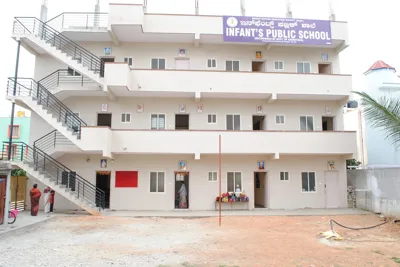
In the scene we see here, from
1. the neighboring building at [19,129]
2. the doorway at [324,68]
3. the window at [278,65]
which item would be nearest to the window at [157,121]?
Answer: the window at [278,65]

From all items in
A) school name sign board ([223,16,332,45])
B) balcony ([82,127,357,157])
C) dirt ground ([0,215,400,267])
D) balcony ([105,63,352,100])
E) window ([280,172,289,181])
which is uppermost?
school name sign board ([223,16,332,45])

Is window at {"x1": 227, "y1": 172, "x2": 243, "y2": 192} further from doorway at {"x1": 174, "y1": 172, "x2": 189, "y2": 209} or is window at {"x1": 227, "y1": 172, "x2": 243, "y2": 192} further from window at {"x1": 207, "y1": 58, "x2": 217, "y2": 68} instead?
window at {"x1": 207, "y1": 58, "x2": 217, "y2": 68}

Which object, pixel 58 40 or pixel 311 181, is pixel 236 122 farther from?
pixel 58 40

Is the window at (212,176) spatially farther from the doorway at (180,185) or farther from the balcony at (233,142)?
the balcony at (233,142)

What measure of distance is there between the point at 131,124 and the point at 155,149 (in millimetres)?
2705

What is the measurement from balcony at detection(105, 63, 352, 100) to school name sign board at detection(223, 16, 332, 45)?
2.17 metres

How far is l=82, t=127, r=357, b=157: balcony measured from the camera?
17.9 meters

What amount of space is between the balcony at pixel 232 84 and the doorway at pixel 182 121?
66.3 inches

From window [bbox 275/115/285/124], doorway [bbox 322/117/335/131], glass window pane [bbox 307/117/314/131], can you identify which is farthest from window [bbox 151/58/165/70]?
doorway [bbox 322/117/335/131]

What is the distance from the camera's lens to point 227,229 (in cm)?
1336

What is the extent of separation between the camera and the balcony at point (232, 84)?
18.5m

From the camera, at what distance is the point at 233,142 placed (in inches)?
723

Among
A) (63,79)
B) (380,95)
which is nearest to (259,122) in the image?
(380,95)

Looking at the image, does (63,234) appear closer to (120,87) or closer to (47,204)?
(47,204)
